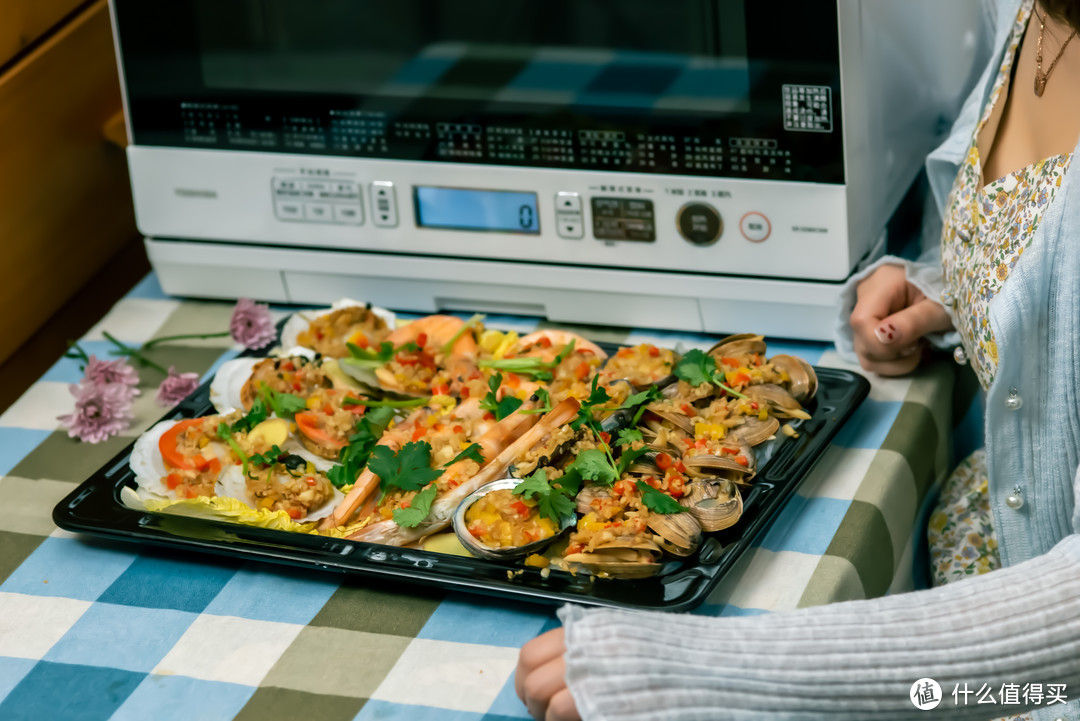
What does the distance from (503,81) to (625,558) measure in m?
0.52

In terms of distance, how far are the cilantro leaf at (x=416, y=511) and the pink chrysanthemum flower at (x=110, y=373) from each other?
423 millimetres

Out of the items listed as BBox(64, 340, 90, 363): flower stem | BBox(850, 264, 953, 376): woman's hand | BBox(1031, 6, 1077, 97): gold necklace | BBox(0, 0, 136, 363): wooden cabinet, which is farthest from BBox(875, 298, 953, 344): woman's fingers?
BBox(0, 0, 136, 363): wooden cabinet

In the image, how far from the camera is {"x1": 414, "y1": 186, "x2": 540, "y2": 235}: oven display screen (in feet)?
3.93

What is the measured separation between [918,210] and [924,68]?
0.18m

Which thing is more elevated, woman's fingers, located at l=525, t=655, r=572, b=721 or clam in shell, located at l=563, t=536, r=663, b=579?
clam in shell, located at l=563, t=536, r=663, b=579

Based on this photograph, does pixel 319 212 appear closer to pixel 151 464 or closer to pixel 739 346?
pixel 151 464

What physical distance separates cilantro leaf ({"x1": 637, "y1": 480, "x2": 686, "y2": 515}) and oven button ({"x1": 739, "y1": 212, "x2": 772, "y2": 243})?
0.34 meters

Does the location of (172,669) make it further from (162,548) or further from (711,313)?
(711,313)

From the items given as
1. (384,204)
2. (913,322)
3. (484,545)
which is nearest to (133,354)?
(384,204)

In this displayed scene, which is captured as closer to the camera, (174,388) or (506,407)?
(506,407)

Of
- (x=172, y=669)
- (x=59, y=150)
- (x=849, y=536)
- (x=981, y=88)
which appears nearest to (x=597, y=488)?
(x=849, y=536)

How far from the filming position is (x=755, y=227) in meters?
1.12

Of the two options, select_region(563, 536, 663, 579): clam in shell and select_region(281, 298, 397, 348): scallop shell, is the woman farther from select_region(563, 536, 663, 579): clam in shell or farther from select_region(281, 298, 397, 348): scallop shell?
select_region(281, 298, 397, 348): scallop shell

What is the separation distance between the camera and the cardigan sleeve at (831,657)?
728 mm
